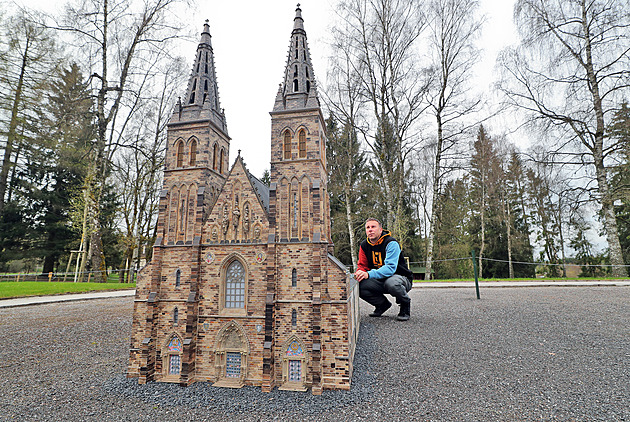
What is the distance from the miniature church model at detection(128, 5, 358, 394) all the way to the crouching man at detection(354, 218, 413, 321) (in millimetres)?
820

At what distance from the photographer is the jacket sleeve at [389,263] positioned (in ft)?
26.2

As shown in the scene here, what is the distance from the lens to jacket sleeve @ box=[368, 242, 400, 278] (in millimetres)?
7984

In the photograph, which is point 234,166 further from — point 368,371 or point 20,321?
point 20,321

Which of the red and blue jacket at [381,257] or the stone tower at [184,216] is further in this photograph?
the stone tower at [184,216]

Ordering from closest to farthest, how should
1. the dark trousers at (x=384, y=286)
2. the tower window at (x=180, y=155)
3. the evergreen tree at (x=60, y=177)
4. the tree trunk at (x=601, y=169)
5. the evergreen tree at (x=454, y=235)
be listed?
the dark trousers at (x=384, y=286) → the tower window at (x=180, y=155) → the tree trunk at (x=601, y=169) → the evergreen tree at (x=60, y=177) → the evergreen tree at (x=454, y=235)

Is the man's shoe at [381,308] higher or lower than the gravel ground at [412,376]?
higher

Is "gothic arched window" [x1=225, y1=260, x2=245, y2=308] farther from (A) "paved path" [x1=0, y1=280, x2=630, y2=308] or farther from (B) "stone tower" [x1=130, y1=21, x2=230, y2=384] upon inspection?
(A) "paved path" [x1=0, y1=280, x2=630, y2=308]

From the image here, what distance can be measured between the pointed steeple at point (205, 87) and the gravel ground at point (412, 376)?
330 inches

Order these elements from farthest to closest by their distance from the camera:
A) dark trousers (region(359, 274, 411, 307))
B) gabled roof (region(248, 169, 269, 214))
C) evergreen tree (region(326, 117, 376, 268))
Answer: evergreen tree (region(326, 117, 376, 268))
gabled roof (region(248, 169, 269, 214))
dark trousers (region(359, 274, 411, 307))

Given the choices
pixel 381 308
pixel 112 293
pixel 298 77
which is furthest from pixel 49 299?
pixel 298 77

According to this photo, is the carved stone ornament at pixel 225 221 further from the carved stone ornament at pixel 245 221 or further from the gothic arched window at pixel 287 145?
the gothic arched window at pixel 287 145

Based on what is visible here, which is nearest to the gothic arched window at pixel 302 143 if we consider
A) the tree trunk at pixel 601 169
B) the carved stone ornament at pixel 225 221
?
the carved stone ornament at pixel 225 221

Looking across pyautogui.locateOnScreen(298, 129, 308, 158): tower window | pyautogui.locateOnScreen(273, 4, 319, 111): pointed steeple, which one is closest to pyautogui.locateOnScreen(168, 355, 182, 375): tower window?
pyautogui.locateOnScreen(298, 129, 308, 158): tower window

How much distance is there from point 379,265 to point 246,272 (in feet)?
12.8
